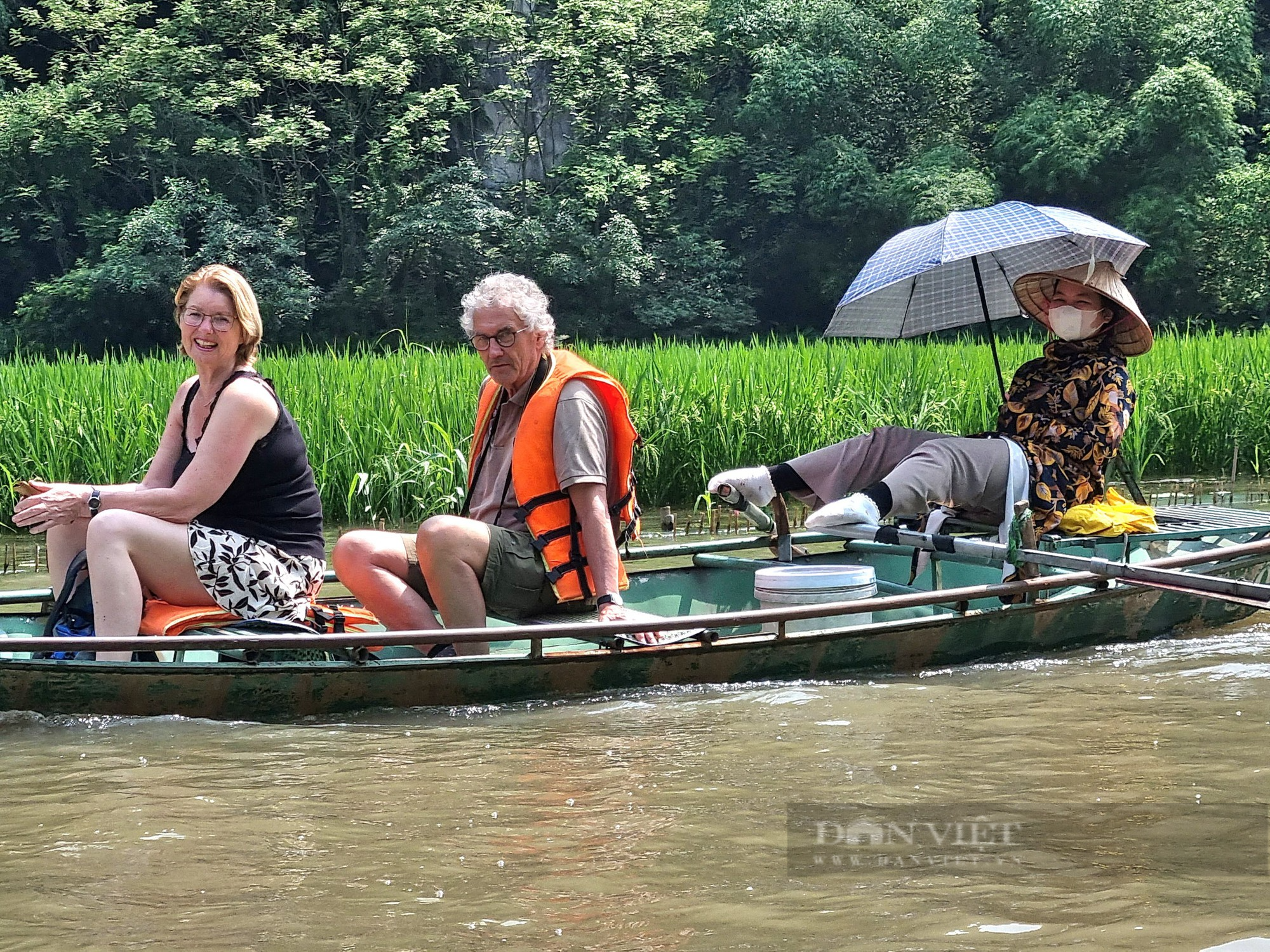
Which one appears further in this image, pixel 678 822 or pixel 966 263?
pixel 966 263

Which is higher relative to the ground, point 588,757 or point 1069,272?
point 1069,272

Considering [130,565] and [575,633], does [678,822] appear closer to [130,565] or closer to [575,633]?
[575,633]

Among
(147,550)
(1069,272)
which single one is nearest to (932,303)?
(1069,272)

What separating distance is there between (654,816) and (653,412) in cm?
640

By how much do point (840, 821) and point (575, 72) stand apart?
26.0m

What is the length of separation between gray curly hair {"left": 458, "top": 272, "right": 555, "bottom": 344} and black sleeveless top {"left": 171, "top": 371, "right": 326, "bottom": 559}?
24.6 inches

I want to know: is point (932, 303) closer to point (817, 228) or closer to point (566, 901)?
point (566, 901)

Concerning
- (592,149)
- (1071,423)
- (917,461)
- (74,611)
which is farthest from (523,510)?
(592,149)

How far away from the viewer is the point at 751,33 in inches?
1146

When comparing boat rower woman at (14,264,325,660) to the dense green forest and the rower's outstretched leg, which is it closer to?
the rower's outstretched leg

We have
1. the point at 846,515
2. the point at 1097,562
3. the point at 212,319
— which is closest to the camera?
the point at 212,319

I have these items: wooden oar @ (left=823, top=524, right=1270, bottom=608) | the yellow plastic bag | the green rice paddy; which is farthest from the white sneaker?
the green rice paddy

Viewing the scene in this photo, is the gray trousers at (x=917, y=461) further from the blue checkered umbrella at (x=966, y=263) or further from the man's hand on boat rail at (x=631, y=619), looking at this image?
the man's hand on boat rail at (x=631, y=619)

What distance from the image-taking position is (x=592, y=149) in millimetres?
28266
